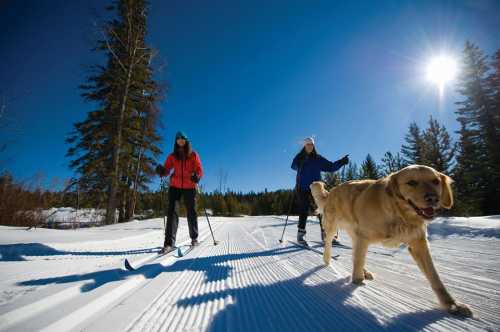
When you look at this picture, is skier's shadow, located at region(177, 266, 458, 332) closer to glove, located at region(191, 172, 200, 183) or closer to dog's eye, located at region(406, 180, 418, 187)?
dog's eye, located at region(406, 180, 418, 187)

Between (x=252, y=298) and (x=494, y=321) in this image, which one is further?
(x=252, y=298)

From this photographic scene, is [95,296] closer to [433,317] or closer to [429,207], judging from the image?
[433,317]

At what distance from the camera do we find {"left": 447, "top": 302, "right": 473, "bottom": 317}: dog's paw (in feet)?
5.02

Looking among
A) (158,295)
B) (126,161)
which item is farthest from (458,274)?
Result: (126,161)

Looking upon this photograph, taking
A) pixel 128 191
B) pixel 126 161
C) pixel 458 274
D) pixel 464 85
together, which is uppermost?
pixel 464 85

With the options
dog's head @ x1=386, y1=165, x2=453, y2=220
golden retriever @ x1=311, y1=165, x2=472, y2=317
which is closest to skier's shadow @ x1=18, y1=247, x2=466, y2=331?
golden retriever @ x1=311, y1=165, x2=472, y2=317

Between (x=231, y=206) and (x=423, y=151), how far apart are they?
48039 millimetres

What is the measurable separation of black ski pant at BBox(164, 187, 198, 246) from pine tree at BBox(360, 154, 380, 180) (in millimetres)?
31775

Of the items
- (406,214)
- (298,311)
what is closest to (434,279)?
(406,214)

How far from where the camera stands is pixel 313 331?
4.41ft

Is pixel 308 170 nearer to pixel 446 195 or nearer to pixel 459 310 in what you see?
pixel 446 195

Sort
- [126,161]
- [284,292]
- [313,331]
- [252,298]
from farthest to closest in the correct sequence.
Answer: [126,161], [284,292], [252,298], [313,331]

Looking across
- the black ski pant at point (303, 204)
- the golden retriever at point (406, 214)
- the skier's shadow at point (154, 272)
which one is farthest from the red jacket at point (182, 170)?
the golden retriever at point (406, 214)

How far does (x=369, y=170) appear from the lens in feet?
111
